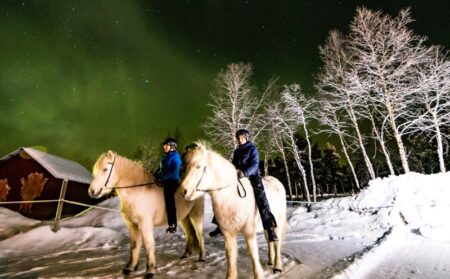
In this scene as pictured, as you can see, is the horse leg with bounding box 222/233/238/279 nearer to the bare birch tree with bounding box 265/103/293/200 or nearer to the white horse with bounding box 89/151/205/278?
the white horse with bounding box 89/151/205/278

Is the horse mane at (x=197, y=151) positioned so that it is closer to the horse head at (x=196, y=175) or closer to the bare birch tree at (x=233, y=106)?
the horse head at (x=196, y=175)

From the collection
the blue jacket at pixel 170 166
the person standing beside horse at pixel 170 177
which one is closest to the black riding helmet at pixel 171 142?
the person standing beside horse at pixel 170 177

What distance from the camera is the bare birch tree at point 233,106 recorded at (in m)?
Result: 21.0

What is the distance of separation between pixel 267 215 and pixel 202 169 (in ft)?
4.55

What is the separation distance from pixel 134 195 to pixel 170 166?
3.37ft

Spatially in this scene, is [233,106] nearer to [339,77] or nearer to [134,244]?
[339,77]

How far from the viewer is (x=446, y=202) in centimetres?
1045

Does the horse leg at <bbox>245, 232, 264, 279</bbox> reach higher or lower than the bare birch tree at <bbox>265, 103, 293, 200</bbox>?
lower

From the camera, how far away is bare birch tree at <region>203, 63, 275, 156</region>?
21.0 meters

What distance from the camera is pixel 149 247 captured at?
16.1 feet

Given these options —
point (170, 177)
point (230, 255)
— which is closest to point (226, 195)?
point (230, 255)

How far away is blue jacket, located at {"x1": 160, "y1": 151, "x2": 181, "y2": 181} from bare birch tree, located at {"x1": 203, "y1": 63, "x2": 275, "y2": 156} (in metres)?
14.7

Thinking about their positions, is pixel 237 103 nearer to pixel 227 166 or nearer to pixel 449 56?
pixel 449 56

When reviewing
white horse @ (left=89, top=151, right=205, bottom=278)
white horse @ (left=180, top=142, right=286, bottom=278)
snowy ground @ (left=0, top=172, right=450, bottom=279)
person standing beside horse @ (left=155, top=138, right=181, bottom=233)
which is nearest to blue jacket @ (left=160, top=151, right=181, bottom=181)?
person standing beside horse @ (left=155, top=138, right=181, bottom=233)
